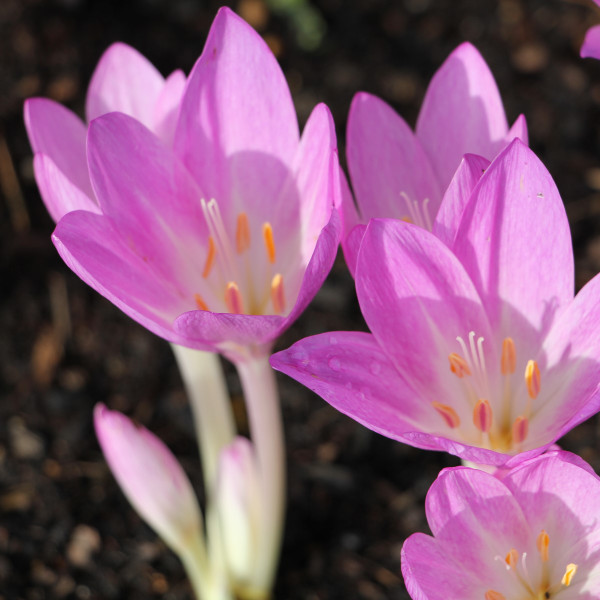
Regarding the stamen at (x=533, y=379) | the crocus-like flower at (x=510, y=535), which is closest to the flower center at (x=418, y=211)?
the stamen at (x=533, y=379)

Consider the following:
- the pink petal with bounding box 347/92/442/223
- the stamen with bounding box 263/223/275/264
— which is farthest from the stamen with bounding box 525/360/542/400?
the stamen with bounding box 263/223/275/264

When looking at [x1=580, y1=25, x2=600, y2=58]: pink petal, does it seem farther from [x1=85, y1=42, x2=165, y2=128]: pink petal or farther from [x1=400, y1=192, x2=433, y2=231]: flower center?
[x1=85, y1=42, x2=165, y2=128]: pink petal

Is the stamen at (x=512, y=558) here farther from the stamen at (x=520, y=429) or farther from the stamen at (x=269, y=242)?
the stamen at (x=269, y=242)

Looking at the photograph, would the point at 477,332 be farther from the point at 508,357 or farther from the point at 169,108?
the point at 169,108

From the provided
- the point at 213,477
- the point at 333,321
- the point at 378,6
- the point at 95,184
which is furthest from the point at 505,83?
the point at 95,184

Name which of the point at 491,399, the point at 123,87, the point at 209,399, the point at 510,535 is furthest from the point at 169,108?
the point at 510,535

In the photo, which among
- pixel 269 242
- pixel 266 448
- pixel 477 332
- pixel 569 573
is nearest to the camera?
pixel 569 573
